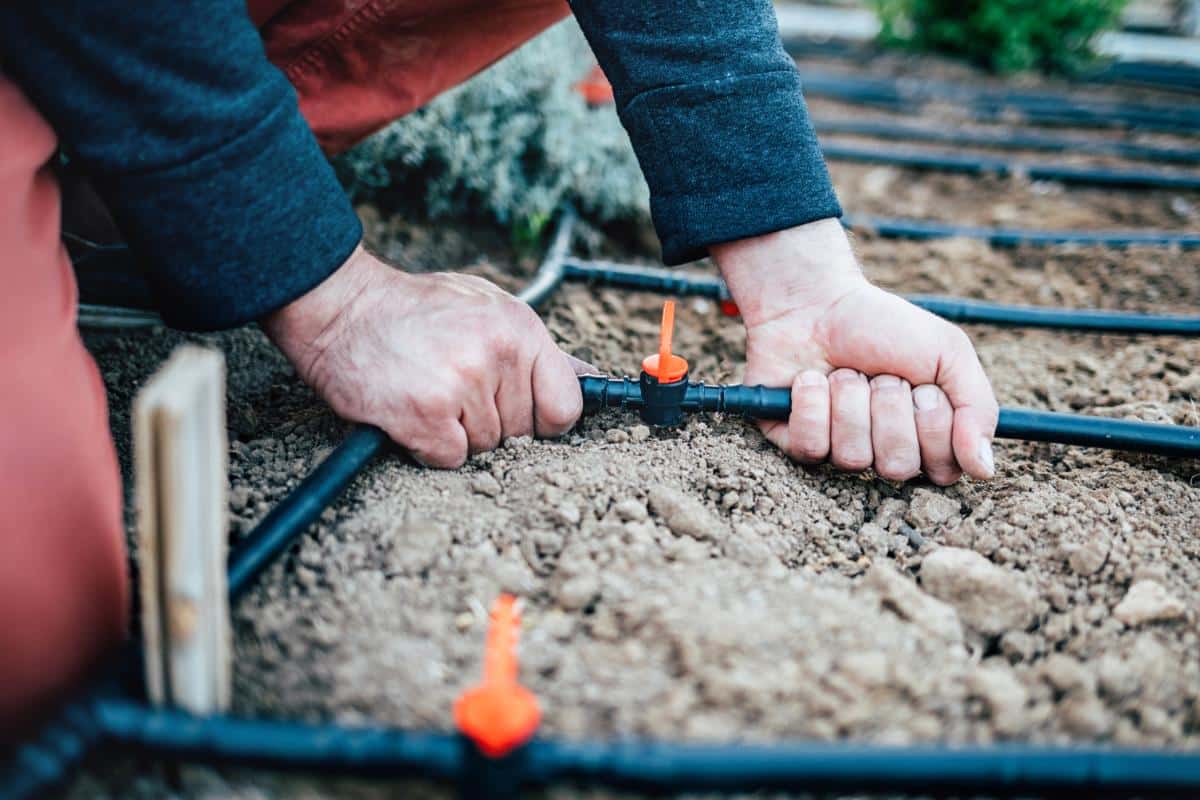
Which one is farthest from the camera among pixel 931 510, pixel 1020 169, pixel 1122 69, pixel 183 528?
pixel 1122 69

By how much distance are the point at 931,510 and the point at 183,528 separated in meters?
0.90

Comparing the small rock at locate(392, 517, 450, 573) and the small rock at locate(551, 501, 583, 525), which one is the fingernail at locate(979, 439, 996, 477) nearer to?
the small rock at locate(551, 501, 583, 525)

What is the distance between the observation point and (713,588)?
1.00m

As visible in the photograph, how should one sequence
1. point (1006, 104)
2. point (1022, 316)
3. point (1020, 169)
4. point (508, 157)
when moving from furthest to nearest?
point (1006, 104) < point (1020, 169) < point (508, 157) < point (1022, 316)

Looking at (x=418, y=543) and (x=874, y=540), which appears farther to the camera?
(x=874, y=540)

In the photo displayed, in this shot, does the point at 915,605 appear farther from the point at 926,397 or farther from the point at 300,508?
the point at 300,508

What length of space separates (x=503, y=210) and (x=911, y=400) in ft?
3.69

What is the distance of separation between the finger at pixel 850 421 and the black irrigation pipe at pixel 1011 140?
2.05 m

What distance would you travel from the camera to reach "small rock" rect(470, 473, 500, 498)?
1.17 m

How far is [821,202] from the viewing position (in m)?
1.27

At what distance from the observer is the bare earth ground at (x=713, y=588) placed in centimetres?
89

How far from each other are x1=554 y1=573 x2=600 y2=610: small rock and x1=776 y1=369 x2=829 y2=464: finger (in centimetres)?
38

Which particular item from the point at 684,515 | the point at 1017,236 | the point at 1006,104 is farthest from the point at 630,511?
the point at 1006,104

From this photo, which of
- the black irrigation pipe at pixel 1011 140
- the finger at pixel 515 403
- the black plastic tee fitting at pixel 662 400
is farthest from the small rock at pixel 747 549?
the black irrigation pipe at pixel 1011 140
